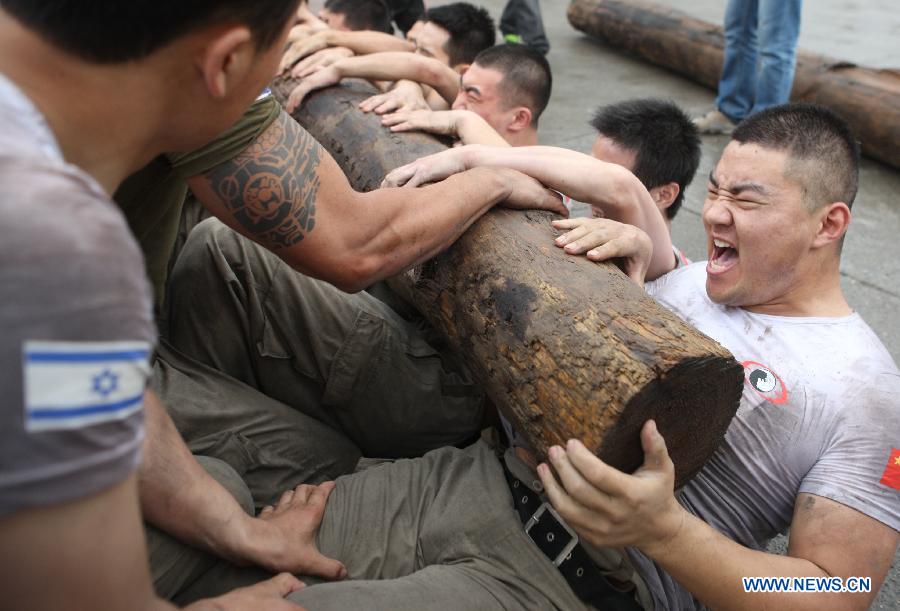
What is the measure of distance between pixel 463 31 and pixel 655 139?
210 cm

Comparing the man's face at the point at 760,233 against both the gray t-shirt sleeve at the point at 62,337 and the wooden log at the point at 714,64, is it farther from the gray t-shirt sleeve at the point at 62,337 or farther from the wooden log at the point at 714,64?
the wooden log at the point at 714,64

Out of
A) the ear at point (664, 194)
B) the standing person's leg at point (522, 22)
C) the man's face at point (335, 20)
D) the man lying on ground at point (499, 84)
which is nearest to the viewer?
the ear at point (664, 194)

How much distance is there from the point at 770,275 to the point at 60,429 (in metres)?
1.90

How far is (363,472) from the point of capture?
7.55ft

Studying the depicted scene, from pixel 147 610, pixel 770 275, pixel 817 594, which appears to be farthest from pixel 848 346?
pixel 147 610

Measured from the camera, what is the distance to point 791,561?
1.73 meters

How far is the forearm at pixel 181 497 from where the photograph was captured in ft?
5.93

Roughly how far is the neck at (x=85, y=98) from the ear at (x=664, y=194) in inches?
98.8

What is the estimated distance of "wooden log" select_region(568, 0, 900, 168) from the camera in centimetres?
549

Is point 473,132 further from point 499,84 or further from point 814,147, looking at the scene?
point 499,84

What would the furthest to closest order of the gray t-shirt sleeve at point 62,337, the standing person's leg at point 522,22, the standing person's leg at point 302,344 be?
the standing person's leg at point 522,22 → the standing person's leg at point 302,344 → the gray t-shirt sleeve at point 62,337

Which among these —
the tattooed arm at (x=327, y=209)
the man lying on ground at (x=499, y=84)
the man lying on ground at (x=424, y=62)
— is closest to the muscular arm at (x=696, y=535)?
the tattooed arm at (x=327, y=209)

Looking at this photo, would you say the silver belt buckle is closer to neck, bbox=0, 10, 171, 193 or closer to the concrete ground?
the concrete ground

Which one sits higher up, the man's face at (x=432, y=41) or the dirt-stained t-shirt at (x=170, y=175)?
the dirt-stained t-shirt at (x=170, y=175)
